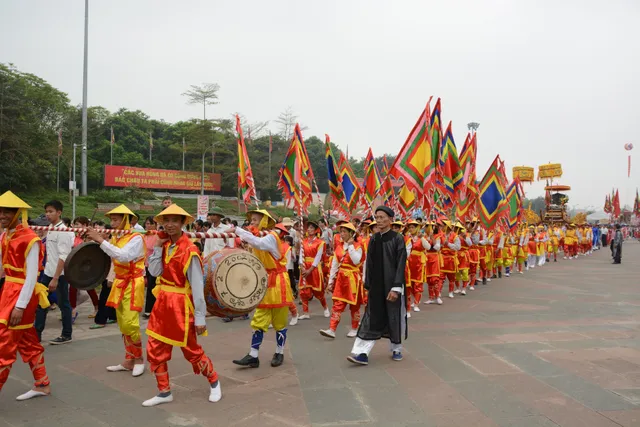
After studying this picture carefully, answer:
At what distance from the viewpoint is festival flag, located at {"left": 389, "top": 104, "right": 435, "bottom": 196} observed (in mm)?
9531

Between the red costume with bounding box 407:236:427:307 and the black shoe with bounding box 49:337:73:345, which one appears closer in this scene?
the black shoe with bounding box 49:337:73:345

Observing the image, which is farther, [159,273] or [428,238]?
[428,238]

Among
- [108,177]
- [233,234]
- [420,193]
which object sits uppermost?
[108,177]

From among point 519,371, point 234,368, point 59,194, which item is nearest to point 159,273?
point 234,368

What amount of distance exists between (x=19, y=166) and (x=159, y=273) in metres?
37.4

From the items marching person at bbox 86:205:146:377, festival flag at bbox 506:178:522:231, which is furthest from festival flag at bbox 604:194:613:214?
marching person at bbox 86:205:146:377

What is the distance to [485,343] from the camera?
22.3ft

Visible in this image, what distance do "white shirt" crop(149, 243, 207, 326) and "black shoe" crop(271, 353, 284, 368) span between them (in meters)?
1.64

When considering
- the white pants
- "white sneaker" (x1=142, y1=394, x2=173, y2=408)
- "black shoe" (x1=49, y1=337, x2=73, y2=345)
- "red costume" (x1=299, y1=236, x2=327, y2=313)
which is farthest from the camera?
"red costume" (x1=299, y1=236, x2=327, y2=313)

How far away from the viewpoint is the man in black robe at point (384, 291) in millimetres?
5840

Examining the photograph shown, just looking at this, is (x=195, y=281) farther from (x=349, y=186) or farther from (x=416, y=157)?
(x=349, y=186)

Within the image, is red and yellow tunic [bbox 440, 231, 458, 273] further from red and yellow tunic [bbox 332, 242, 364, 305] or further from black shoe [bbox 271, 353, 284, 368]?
black shoe [bbox 271, 353, 284, 368]

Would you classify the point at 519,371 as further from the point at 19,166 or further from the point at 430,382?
the point at 19,166

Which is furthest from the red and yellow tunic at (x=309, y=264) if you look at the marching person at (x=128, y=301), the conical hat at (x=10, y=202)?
the conical hat at (x=10, y=202)
